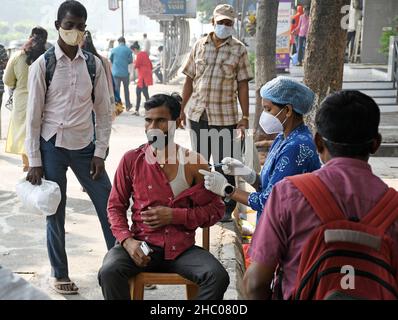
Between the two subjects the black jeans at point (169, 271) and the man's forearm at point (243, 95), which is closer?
the black jeans at point (169, 271)

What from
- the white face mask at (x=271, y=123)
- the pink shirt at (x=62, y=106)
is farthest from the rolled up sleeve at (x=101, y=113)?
the white face mask at (x=271, y=123)

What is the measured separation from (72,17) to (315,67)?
2.50 m

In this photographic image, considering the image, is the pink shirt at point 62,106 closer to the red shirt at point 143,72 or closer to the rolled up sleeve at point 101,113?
the rolled up sleeve at point 101,113

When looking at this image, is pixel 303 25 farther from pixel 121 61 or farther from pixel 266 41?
pixel 266 41

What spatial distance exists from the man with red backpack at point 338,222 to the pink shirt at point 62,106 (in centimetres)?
225

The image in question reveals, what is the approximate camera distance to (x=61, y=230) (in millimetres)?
4398

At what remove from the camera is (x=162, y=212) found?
353 cm

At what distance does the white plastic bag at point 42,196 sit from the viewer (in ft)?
13.6

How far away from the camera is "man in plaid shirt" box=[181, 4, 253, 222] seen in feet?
18.9

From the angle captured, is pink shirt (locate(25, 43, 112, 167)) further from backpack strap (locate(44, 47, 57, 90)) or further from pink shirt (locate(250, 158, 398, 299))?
pink shirt (locate(250, 158, 398, 299))

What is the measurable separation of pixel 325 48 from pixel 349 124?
364cm

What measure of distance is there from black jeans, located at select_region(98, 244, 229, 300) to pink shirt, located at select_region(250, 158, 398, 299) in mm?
1028
